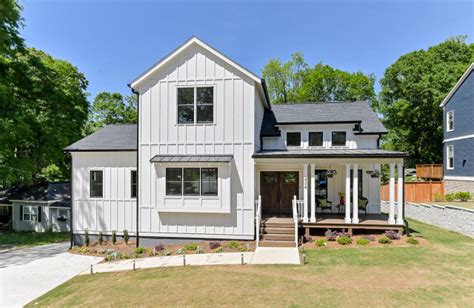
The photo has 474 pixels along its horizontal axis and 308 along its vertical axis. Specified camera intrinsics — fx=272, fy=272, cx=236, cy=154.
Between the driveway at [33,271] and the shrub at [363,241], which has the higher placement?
the shrub at [363,241]

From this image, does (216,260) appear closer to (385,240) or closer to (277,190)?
(277,190)

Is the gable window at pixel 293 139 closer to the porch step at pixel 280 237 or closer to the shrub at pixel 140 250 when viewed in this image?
the porch step at pixel 280 237

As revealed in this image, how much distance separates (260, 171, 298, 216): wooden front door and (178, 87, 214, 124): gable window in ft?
15.1

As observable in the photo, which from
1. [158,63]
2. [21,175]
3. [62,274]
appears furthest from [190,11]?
[21,175]

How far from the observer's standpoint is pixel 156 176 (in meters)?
12.8

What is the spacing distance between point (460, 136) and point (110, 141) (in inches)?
1023

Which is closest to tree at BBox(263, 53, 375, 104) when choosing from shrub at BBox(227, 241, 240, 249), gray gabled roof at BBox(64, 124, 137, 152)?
gray gabled roof at BBox(64, 124, 137, 152)

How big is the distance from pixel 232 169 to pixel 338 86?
1230 inches

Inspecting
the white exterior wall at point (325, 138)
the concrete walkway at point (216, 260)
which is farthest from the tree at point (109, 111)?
the concrete walkway at point (216, 260)

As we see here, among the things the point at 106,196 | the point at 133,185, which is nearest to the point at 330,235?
the point at 133,185

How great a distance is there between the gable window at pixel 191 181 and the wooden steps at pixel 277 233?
9.09 feet

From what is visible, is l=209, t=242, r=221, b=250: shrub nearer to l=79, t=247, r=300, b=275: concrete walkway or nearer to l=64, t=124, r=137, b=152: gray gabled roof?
l=79, t=247, r=300, b=275: concrete walkway

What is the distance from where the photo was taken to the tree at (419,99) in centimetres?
3159

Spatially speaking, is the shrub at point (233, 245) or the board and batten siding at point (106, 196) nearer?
the shrub at point (233, 245)
